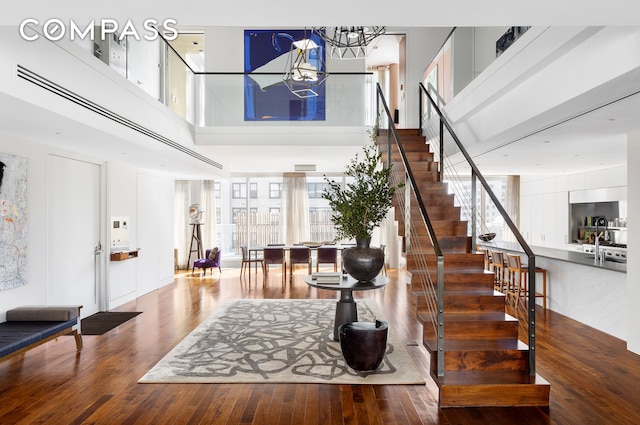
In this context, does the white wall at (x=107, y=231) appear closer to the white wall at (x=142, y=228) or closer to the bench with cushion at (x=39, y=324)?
the white wall at (x=142, y=228)

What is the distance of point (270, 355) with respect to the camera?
4.15m

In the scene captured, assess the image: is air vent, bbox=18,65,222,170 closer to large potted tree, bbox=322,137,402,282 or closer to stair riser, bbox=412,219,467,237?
large potted tree, bbox=322,137,402,282

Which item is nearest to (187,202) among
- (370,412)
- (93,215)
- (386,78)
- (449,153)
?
(93,215)

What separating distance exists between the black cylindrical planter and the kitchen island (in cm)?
323

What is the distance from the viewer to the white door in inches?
204

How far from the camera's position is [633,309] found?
4270 millimetres

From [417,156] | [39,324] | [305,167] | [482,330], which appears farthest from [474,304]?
[305,167]

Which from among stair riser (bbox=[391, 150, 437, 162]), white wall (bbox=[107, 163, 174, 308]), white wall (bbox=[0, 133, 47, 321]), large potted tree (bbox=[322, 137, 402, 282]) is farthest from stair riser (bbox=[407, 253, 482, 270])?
white wall (bbox=[107, 163, 174, 308])

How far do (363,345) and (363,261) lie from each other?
101cm

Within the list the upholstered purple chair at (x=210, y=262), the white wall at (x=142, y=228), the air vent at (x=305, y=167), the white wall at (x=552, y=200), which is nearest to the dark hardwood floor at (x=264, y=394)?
the white wall at (x=142, y=228)

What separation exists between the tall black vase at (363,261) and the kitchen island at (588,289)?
115 inches

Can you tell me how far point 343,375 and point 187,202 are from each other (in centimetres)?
869

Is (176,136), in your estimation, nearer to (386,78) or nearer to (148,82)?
(148,82)

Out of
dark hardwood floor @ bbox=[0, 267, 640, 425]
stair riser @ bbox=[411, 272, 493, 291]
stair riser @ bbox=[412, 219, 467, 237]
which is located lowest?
dark hardwood floor @ bbox=[0, 267, 640, 425]
